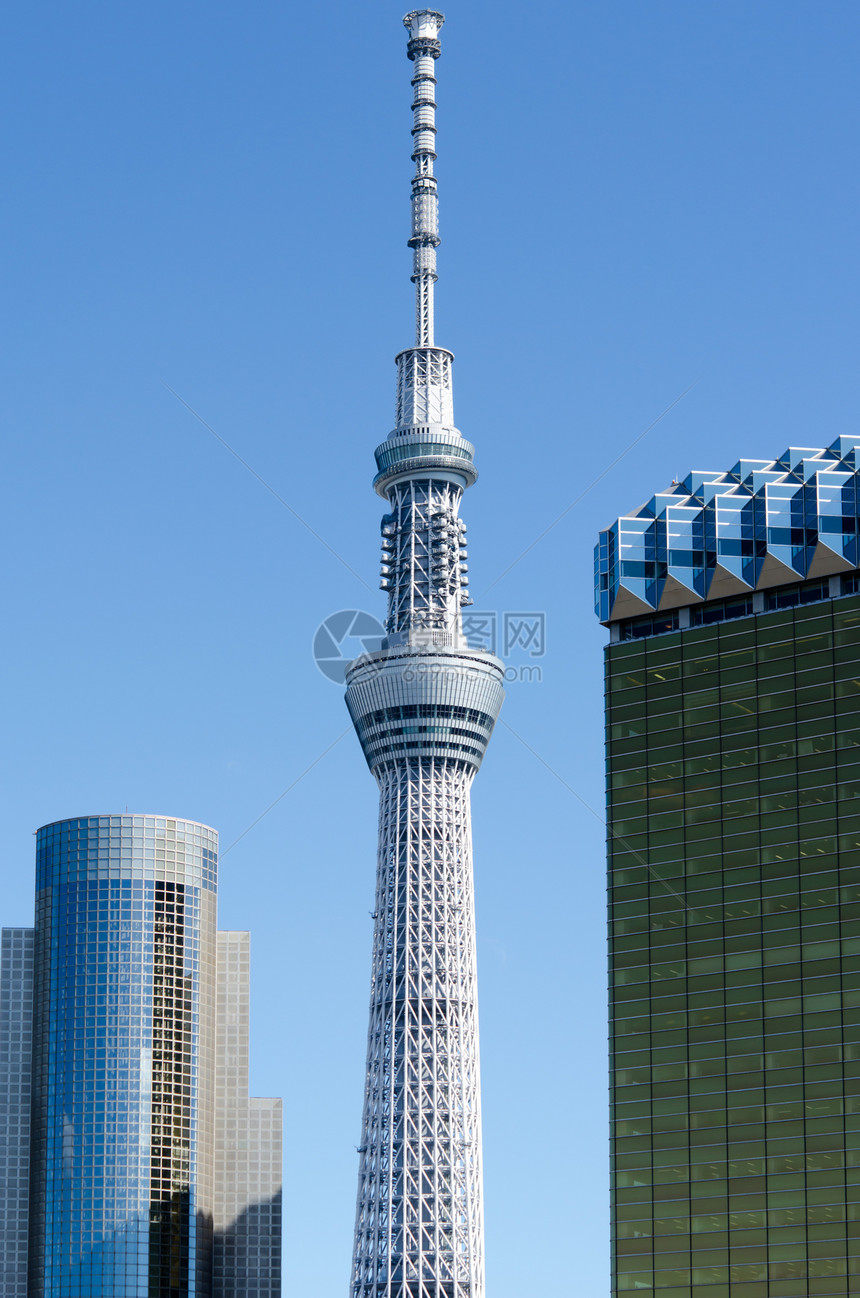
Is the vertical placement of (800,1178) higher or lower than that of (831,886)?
lower

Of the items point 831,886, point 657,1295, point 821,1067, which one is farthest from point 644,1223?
point 831,886

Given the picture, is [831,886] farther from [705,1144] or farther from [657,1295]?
[657,1295]

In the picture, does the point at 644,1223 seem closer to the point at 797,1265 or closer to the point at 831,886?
the point at 797,1265

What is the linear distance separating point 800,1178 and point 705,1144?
9.63 meters

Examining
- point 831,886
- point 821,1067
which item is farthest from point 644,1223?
point 831,886

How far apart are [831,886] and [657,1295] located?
127ft

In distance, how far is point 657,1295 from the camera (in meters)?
195

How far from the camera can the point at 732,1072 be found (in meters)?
198

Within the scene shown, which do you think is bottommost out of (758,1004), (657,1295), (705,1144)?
(657,1295)

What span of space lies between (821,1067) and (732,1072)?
837 cm

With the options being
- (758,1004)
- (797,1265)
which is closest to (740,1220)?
(797,1265)

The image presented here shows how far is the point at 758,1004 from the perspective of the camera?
19875cm

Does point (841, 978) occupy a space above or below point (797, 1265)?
above

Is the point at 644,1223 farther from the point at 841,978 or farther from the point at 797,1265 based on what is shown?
the point at 841,978
